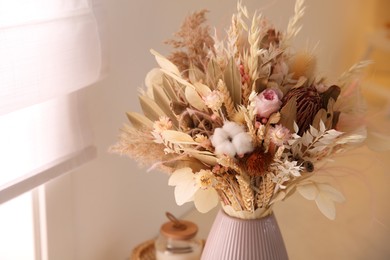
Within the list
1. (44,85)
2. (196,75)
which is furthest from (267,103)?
(44,85)

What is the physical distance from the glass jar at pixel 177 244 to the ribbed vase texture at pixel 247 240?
165 mm

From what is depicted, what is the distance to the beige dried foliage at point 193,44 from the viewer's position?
1.03 metres

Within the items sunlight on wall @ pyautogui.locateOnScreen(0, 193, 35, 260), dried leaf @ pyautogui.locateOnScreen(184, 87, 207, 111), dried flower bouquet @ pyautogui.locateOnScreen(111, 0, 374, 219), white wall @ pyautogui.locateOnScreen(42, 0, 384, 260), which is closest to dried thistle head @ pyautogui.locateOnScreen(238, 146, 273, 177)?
dried flower bouquet @ pyautogui.locateOnScreen(111, 0, 374, 219)

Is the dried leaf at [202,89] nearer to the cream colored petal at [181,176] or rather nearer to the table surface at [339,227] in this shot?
the cream colored petal at [181,176]

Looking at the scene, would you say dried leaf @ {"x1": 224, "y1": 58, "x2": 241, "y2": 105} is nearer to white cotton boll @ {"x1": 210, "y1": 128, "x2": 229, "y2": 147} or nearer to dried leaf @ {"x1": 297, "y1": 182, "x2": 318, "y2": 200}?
white cotton boll @ {"x1": 210, "y1": 128, "x2": 229, "y2": 147}

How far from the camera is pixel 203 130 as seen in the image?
3.24ft

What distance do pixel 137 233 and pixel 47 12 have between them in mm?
613

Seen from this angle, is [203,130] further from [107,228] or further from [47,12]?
[107,228]

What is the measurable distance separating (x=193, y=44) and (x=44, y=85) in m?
0.25

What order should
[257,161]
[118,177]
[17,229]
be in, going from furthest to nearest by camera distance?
[118,177] < [17,229] < [257,161]

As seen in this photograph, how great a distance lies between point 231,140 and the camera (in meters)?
0.95

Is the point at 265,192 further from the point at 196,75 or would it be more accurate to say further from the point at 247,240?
the point at 196,75

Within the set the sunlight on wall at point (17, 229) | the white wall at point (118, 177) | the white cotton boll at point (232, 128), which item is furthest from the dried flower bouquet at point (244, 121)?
the sunlight on wall at point (17, 229)

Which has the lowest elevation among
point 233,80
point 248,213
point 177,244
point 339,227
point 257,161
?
point 339,227
